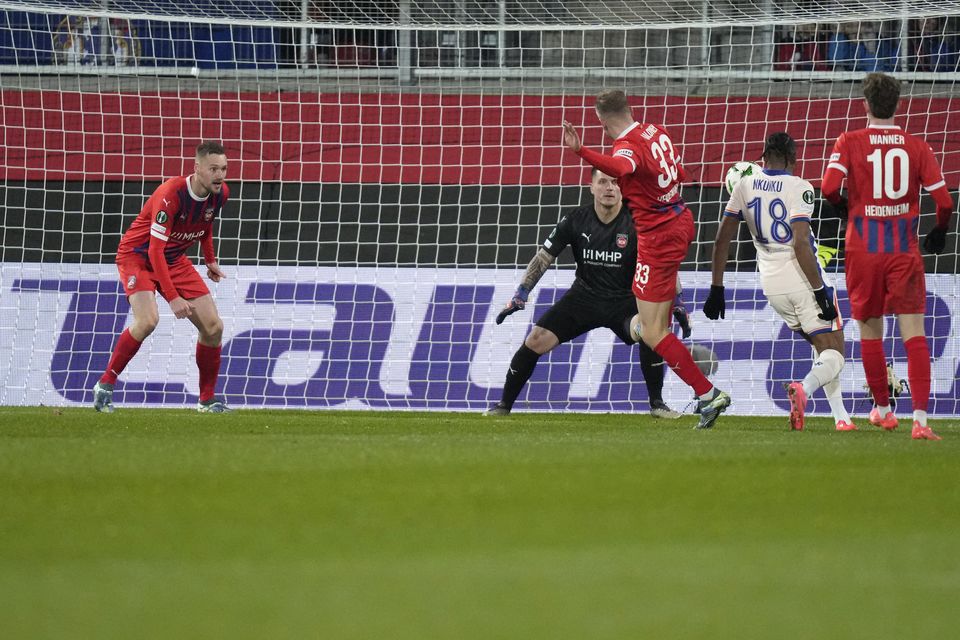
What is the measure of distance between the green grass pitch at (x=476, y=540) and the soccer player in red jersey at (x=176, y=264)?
3.20 metres

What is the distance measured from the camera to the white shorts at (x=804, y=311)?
7.16m

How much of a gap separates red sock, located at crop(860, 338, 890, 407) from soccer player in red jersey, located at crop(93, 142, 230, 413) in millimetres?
4100

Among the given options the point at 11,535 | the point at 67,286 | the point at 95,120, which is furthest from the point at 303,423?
the point at 95,120

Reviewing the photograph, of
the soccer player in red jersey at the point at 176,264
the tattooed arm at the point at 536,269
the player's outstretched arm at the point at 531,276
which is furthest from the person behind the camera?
the tattooed arm at the point at 536,269

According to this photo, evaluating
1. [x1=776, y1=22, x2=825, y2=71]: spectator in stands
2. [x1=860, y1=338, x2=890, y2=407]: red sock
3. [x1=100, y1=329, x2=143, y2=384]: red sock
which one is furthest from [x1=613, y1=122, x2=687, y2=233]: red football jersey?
[x1=776, y1=22, x2=825, y2=71]: spectator in stands

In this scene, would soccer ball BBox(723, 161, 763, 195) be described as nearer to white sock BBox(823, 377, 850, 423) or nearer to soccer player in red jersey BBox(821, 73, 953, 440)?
soccer player in red jersey BBox(821, 73, 953, 440)

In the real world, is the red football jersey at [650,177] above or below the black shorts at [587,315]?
above

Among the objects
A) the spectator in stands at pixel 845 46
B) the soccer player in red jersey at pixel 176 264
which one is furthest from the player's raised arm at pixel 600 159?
the spectator in stands at pixel 845 46

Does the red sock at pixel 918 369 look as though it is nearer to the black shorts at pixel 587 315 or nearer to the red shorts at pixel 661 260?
the red shorts at pixel 661 260

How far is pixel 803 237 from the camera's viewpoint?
6.77 metres

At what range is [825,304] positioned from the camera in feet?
22.5

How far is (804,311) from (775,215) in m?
0.58

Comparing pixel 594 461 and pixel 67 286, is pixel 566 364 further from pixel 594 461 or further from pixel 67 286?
pixel 594 461

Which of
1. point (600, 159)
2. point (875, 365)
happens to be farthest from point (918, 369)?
point (600, 159)
